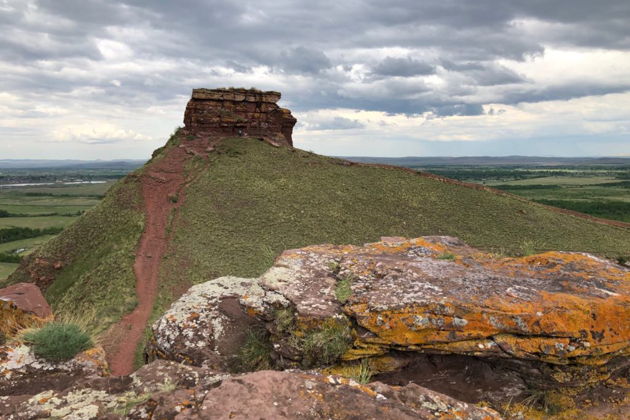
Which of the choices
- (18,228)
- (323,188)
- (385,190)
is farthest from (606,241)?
(18,228)

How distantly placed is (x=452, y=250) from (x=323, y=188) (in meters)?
26.4

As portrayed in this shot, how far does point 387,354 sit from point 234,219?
2466cm

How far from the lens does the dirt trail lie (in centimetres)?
1781

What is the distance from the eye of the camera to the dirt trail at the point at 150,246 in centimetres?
1781

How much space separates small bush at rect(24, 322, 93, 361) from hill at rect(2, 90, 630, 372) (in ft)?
31.8

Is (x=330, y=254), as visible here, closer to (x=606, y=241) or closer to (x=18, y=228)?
(x=606, y=241)

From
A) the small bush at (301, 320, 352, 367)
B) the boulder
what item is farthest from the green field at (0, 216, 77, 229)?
the small bush at (301, 320, 352, 367)

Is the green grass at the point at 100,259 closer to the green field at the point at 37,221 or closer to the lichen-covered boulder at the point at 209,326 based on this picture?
the lichen-covered boulder at the point at 209,326

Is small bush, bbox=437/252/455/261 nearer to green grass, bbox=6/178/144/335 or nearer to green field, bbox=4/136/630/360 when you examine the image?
green field, bbox=4/136/630/360

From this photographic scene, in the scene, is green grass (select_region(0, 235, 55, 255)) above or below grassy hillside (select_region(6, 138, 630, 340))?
below

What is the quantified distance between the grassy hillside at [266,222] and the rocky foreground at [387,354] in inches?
559

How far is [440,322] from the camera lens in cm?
725

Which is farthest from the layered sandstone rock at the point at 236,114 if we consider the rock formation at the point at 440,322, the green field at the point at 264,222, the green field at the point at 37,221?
the green field at the point at 37,221

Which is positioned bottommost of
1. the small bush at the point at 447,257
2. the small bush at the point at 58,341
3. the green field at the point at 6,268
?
the green field at the point at 6,268
